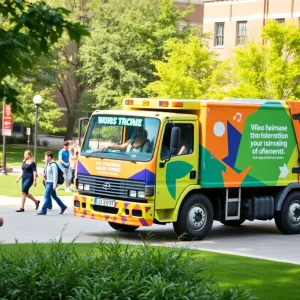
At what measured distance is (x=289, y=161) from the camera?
821 inches

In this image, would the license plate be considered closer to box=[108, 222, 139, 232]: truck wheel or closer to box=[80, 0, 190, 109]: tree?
box=[108, 222, 139, 232]: truck wheel

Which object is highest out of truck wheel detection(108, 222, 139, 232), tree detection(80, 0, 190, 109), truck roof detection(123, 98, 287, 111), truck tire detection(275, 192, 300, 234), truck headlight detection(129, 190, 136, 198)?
tree detection(80, 0, 190, 109)

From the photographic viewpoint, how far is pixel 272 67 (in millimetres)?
41031

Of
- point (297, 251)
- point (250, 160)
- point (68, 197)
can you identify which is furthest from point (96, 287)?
point (68, 197)

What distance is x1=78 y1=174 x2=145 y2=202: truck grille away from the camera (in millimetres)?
18500

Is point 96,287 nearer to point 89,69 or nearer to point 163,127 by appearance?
point 163,127

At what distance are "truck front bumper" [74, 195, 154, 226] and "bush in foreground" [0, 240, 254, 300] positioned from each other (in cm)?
796

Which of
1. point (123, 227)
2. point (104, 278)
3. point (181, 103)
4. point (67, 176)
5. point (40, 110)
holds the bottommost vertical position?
point (123, 227)

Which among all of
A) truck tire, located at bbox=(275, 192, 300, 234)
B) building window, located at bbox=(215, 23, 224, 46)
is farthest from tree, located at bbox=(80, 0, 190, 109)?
truck tire, located at bbox=(275, 192, 300, 234)

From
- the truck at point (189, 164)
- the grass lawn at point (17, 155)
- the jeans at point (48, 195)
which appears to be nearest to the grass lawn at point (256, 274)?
the truck at point (189, 164)

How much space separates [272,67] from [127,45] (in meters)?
24.7

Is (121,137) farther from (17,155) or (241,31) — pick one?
(241,31)

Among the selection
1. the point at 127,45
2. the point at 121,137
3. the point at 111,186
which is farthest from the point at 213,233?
the point at 127,45

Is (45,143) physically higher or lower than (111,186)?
lower
